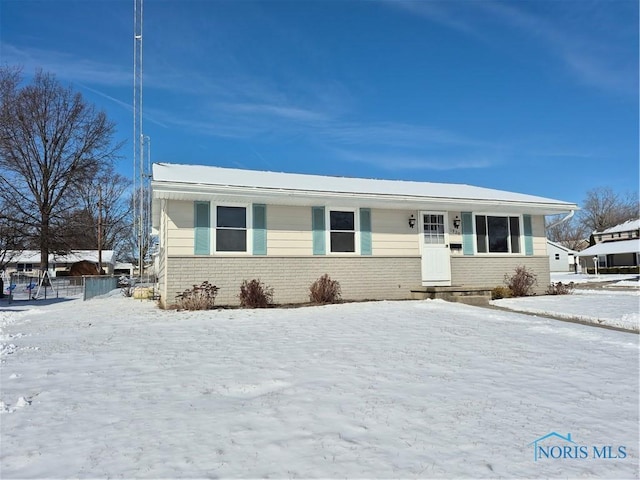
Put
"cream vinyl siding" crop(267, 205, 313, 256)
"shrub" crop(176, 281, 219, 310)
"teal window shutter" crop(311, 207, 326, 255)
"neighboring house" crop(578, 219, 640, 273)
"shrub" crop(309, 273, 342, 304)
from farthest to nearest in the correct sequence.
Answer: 1. "neighboring house" crop(578, 219, 640, 273)
2. "teal window shutter" crop(311, 207, 326, 255)
3. "cream vinyl siding" crop(267, 205, 313, 256)
4. "shrub" crop(309, 273, 342, 304)
5. "shrub" crop(176, 281, 219, 310)

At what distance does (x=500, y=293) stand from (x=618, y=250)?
35639 mm

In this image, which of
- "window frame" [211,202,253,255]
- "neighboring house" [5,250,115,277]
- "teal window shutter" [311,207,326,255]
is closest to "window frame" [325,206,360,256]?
"teal window shutter" [311,207,326,255]

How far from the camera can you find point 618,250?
136 feet

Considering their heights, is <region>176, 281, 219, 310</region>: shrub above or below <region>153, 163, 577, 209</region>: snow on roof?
below

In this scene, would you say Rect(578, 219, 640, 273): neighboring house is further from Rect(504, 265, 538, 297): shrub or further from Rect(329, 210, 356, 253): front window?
Rect(329, 210, 356, 253): front window

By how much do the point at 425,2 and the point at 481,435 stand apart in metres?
12.9

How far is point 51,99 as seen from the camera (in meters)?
28.4

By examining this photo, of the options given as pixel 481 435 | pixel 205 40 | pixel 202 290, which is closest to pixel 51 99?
pixel 205 40

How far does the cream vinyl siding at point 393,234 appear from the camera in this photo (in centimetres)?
1369

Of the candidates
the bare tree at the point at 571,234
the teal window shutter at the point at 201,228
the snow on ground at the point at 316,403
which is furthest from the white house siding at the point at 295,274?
the bare tree at the point at 571,234

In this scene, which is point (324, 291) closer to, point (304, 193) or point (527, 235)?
point (304, 193)

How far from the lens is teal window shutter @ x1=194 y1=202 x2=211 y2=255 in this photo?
38.7ft
